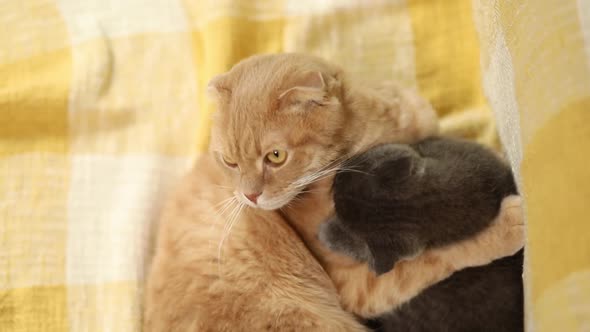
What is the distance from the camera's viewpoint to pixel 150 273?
173cm

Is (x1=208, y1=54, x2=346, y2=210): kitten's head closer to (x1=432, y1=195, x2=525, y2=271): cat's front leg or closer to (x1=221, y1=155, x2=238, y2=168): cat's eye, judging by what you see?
(x1=221, y1=155, x2=238, y2=168): cat's eye

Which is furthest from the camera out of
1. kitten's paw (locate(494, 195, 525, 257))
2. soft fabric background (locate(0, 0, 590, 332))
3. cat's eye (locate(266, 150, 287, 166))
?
soft fabric background (locate(0, 0, 590, 332))

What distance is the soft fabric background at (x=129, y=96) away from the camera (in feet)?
5.61

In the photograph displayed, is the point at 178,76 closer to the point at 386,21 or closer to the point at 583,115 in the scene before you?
the point at 386,21

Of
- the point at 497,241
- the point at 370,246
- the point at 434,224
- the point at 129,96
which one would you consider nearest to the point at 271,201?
the point at 370,246

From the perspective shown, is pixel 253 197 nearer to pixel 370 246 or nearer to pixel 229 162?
pixel 229 162

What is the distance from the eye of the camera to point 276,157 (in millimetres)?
1499

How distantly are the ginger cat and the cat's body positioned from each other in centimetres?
4

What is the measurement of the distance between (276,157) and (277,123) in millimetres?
93

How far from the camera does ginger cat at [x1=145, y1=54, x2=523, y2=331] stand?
146 centimetres

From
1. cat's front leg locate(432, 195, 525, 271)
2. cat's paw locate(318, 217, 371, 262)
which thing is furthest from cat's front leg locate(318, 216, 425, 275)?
cat's front leg locate(432, 195, 525, 271)

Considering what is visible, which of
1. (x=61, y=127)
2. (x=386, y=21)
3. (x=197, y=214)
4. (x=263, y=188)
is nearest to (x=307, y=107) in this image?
(x=263, y=188)

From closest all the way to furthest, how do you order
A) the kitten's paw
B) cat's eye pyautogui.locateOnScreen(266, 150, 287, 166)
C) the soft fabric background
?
the kitten's paw
cat's eye pyautogui.locateOnScreen(266, 150, 287, 166)
the soft fabric background

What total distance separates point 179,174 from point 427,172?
945mm
